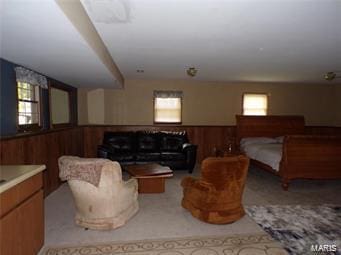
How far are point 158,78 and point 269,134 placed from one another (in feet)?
11.1

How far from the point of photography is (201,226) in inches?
127

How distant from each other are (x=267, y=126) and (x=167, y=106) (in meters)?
2.81

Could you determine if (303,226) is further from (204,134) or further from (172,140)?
(204,134)

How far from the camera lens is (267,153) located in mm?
5441

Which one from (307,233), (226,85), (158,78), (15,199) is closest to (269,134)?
(226,85)

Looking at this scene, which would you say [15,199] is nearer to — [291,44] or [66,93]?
[291,44]

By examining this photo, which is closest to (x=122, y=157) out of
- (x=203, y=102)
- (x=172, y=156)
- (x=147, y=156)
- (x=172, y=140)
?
(x=147, y=156)

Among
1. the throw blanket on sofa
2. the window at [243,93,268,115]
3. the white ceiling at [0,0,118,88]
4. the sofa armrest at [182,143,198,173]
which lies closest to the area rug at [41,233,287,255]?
the throw blanket on sofa

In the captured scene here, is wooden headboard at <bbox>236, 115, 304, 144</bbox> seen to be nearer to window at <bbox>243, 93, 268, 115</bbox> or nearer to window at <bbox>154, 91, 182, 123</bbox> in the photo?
window at <bbox>243, 93, 268, 115</bbox>

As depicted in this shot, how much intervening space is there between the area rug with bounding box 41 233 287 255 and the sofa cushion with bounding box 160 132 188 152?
3696 millimetres

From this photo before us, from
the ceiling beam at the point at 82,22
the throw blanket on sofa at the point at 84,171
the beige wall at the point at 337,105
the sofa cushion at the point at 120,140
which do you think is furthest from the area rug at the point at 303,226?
the beige wall at the point at 337,105

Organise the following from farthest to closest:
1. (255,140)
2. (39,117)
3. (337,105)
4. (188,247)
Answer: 1. (337,105)
2. (255,140)
3. (39,117)
4. (188,247)

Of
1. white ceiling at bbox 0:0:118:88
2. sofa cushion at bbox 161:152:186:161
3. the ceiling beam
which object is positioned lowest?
sofa cushion at bbox 161:152:186:161

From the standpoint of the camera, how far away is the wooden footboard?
4.76 metres
